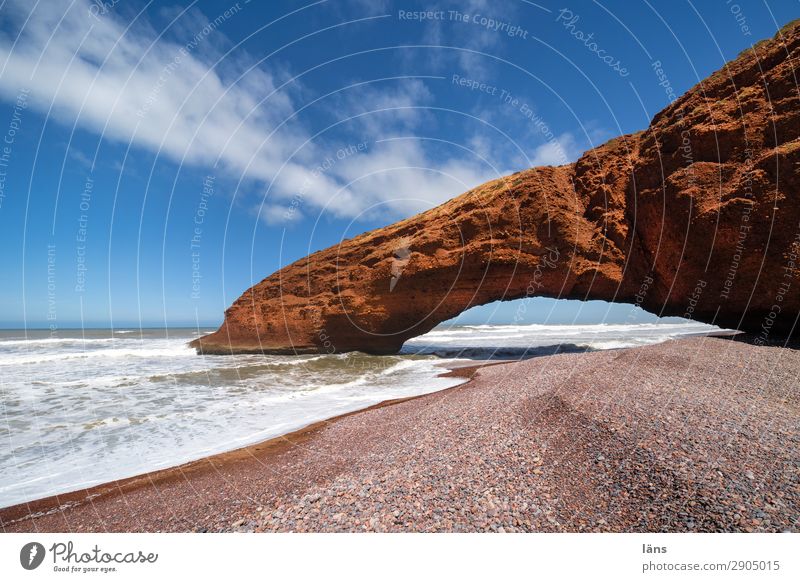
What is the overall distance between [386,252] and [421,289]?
12.6 ft

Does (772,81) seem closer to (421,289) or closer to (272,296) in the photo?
(421,289)

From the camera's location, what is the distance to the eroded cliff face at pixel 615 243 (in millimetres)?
13078

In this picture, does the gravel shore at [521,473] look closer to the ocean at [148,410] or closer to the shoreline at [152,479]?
the shoreline at [152,479]

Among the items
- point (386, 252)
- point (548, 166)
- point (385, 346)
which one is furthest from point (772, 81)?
point (385, 346)

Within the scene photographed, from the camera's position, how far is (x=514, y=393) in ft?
26.2
